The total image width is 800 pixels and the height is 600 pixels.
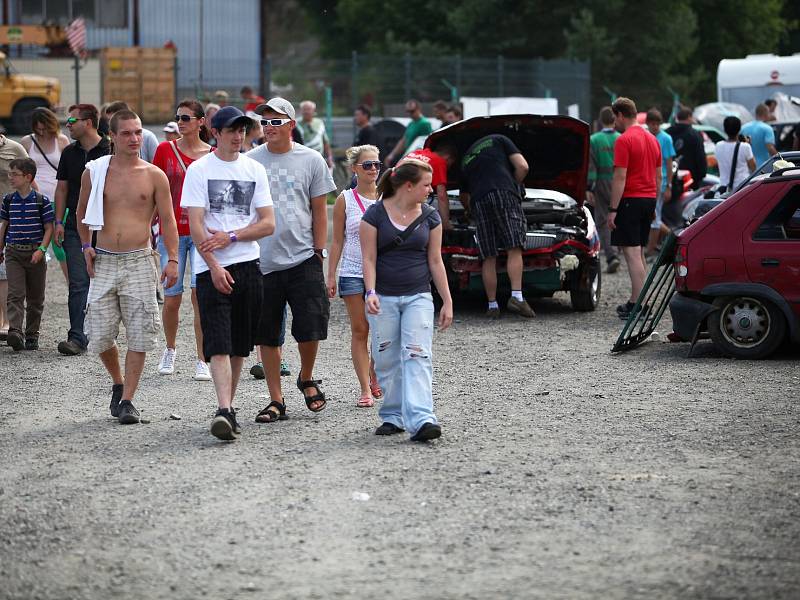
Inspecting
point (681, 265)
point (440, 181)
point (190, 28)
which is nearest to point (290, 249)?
point (681, 265)

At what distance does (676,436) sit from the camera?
25.7 feet

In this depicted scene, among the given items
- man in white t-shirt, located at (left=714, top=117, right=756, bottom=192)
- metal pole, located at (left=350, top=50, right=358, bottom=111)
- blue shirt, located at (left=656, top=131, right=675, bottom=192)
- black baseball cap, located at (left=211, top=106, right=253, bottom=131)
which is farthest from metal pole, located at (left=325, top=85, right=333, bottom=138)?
black baseball cap, located at (left=211, top=106, right=253, bottom=131)

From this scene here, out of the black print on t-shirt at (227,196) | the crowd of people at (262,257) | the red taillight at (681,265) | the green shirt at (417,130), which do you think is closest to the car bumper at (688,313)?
the red taillight at (681,265)

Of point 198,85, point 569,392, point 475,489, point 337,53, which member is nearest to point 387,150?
point 198,85

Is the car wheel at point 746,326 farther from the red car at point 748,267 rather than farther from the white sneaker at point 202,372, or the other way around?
the white sneaker at point 202,372

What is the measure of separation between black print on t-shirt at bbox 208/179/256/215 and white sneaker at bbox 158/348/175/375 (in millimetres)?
2622

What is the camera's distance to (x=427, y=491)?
21.5 feet

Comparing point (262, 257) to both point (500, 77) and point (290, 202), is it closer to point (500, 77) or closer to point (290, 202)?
point (290, 202)

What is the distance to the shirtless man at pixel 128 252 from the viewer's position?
8305mm

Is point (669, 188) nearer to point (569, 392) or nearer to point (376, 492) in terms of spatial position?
point (569, 392)

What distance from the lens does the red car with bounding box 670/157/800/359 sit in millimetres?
10406

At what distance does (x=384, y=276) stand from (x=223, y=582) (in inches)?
113

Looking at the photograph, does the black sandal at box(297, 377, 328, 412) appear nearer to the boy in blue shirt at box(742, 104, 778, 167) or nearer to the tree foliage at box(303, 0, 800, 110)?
the boy in blue shirt at box(742, 104, 778, 167)

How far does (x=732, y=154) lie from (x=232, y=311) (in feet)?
34.7
